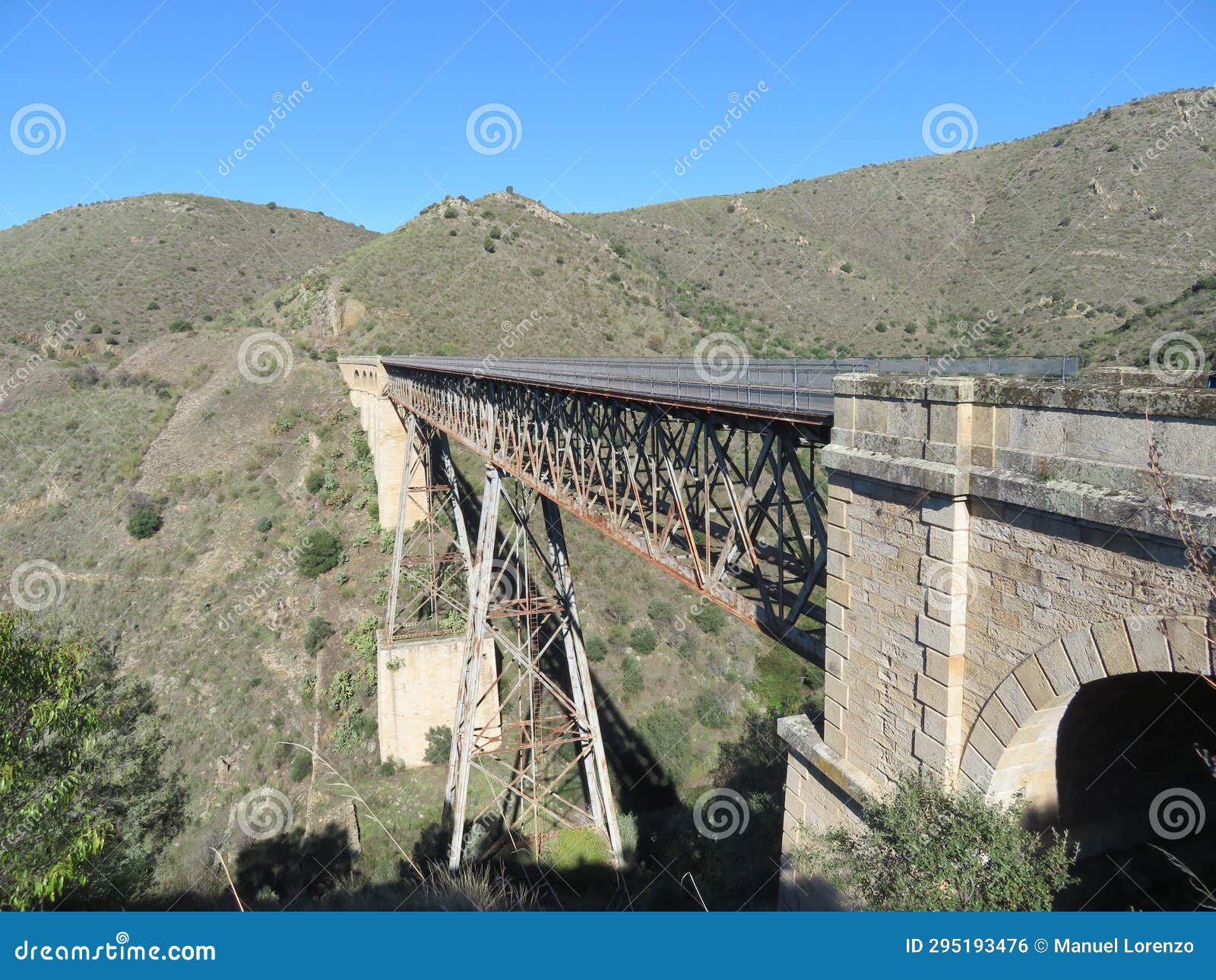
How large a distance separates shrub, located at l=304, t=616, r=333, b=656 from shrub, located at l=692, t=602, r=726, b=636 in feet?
39.9

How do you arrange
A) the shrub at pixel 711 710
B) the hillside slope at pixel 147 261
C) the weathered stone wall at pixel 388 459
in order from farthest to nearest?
the hillside slope at pixel 147 261 → the weathered stone wall at pixel 388 459 → the shrub at pixel 711 710

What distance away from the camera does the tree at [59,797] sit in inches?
291

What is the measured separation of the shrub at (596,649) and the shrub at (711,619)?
352 cm

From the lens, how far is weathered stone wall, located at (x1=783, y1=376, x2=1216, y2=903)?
3129mm

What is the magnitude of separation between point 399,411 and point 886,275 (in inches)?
1653

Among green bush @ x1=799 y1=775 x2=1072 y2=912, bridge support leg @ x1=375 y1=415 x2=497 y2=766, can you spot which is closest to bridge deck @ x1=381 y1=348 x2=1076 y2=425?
green bush @ x1=799 y1=775 x2=1072 y2=912

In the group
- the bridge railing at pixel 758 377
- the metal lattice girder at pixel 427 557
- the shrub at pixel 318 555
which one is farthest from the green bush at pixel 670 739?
the bridge railing at pixel 758 377

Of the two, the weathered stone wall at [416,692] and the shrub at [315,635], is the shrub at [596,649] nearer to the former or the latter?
the weathered stone wall at [416,692]

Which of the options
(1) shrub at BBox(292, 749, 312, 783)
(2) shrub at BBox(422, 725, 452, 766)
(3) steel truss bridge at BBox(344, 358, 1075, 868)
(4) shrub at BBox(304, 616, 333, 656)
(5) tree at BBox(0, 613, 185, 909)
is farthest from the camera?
(4) shrub at BBox(304, 616, 333, 656)

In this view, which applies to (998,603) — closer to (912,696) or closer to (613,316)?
(912,696)

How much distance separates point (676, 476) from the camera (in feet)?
25.5

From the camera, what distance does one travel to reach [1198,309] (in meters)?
18.3

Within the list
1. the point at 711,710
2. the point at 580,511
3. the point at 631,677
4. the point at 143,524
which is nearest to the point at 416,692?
the point at 631,677

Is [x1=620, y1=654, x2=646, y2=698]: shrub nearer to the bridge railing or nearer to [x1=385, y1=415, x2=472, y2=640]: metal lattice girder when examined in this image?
[x1=385, y1=415, x2=472, y2=640]: metal lattice girder
